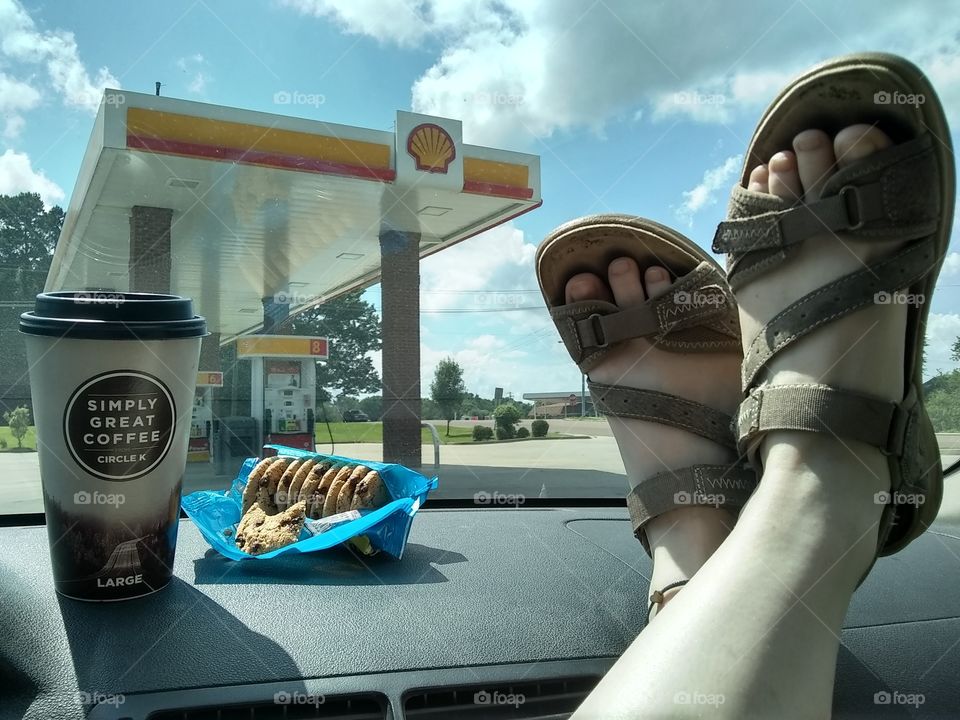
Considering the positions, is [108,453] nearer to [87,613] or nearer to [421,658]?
[87,613]

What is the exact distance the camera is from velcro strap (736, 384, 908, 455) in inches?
38.4

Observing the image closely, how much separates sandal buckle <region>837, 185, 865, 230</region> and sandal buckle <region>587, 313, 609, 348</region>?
0.51 metres

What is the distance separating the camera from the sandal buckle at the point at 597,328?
1.46 metres

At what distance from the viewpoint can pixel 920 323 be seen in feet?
3.59

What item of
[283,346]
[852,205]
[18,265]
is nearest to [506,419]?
[283,346]

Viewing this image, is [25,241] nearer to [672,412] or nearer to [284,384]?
[672,412]

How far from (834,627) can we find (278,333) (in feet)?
11.8

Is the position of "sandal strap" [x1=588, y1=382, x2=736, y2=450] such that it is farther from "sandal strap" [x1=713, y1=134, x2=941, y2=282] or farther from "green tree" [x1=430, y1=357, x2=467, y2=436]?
"green tree" [x1=430, y1=357, x2=467, y2=436]

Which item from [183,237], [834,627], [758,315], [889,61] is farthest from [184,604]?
[183,237]
